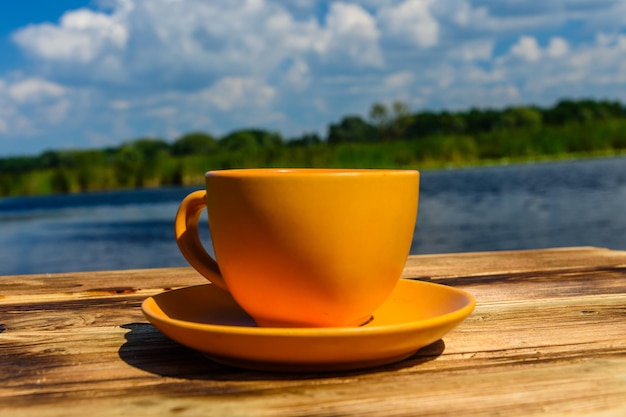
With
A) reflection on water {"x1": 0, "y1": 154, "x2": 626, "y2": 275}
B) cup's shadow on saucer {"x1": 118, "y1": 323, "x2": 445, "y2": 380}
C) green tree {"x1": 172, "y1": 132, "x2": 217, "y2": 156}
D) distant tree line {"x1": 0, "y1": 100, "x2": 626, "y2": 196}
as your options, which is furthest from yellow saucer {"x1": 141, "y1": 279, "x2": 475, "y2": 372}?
green tree {"x1": 172, "y1": 132, "x2": 217, "y2": 156}

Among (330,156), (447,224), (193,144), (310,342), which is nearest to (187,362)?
(310,342)

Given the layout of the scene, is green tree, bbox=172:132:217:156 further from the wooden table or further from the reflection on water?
the wooden table

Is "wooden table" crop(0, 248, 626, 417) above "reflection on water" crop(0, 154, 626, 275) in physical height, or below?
above

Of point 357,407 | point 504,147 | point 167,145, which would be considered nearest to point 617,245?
point 357,407

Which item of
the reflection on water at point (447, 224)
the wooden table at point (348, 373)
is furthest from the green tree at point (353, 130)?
the wooden table at point (348, 373)

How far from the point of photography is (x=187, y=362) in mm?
541

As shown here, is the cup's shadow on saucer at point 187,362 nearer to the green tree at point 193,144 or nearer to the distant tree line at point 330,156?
the distant tree line at point 330,156

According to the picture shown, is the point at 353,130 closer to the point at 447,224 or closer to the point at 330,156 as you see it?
the point at 330,156

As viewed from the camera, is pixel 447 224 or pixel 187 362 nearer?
pixel 187 362

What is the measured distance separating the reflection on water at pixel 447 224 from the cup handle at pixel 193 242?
4.25m

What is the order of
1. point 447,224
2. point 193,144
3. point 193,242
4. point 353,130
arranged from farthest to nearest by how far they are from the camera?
1. point 353,130
2. point 193,144
3. point 447,224
4. point 193,242

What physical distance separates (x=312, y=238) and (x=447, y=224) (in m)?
6.15

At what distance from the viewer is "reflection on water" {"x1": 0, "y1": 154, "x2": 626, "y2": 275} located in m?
5.22

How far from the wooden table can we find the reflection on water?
4.21 m
